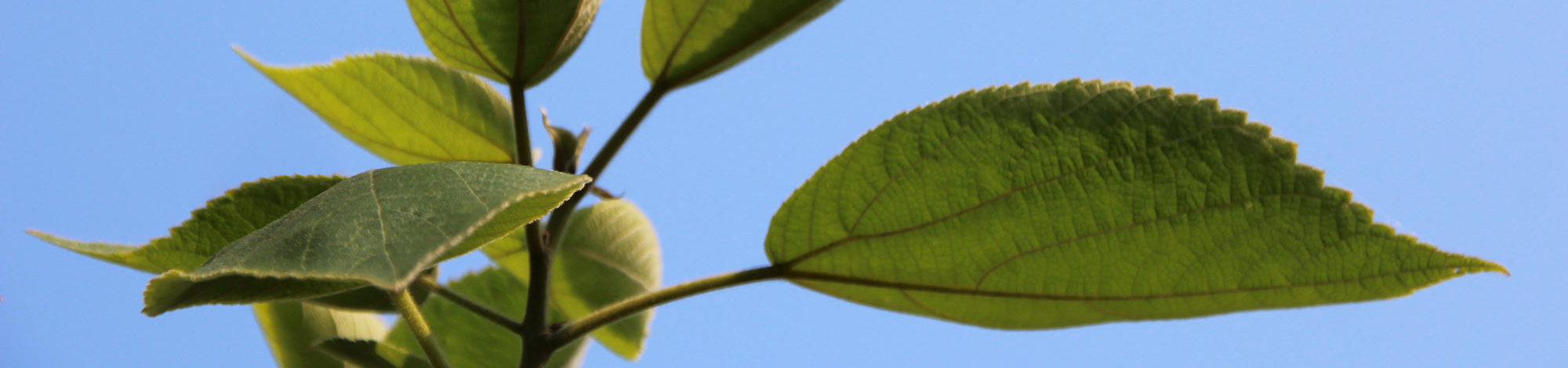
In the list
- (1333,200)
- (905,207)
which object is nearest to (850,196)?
(905,207)

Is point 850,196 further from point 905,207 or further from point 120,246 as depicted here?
point 120,246

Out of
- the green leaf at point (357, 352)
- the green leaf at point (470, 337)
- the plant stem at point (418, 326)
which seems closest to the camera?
the plant stem at point (418, 326)

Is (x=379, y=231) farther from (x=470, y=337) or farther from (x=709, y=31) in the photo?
(x=470, y=337)

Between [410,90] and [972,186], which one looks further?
[410,90]

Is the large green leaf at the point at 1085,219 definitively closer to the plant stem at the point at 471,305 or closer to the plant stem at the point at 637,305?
the plant stem at the point at 637,305

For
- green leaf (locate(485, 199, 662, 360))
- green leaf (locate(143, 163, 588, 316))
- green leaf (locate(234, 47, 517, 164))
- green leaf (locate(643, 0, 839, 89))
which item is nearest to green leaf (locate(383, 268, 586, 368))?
green leaf (locate(485, 199, 662, 360))

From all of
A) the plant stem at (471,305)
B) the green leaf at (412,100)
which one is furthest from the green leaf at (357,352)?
the green leaf at (412,100)

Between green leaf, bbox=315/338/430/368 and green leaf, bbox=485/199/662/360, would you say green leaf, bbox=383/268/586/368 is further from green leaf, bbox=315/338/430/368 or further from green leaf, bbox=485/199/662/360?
green leaf, bbox=315/338/430/368

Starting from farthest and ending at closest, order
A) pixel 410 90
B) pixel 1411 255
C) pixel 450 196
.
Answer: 1. pixel 410 90
2. pixel 1411 255
3. pixel 450 196
